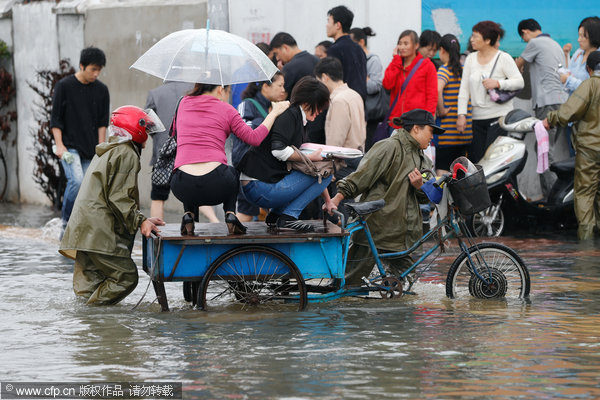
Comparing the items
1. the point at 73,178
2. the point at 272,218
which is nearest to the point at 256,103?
the point at 272,218

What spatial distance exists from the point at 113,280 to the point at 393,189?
7.49ft

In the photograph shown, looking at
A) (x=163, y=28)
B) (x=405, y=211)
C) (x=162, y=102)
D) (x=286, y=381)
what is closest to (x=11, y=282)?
(x=162, y=102)

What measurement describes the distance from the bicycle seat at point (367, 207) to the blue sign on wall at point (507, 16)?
6.18 metres

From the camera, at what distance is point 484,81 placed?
504 inches

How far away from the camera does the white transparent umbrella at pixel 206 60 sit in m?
8.69

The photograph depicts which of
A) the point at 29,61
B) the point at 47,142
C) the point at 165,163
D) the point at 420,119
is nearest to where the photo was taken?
the point at 420,119

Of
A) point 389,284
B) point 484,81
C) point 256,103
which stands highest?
point 484,81

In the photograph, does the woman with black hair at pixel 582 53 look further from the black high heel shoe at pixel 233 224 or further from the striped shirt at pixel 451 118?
the black high heel shoe at pixel 233 224

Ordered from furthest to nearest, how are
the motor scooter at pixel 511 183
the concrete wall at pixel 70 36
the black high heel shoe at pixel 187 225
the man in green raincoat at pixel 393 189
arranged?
the concrete wall at pixel 70 36 < the motor scooter at pixel 511 183 < the man in green raincoat at pixel 393 189 < the black high heel shoe at pixel 187 225

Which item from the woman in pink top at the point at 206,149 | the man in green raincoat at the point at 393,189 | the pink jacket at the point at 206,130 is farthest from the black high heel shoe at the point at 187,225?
the man in green raincoat at the point at 393,189

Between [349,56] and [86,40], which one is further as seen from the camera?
[86,40]

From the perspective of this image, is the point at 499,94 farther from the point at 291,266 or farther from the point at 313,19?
the point at 291,266

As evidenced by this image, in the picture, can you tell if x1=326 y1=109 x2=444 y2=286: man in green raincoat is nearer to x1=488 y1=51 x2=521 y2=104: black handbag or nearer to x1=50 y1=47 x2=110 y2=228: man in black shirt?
x1=488 y1=51 x2=521 y2=104: black handbag

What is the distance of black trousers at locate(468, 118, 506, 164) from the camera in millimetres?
13125
